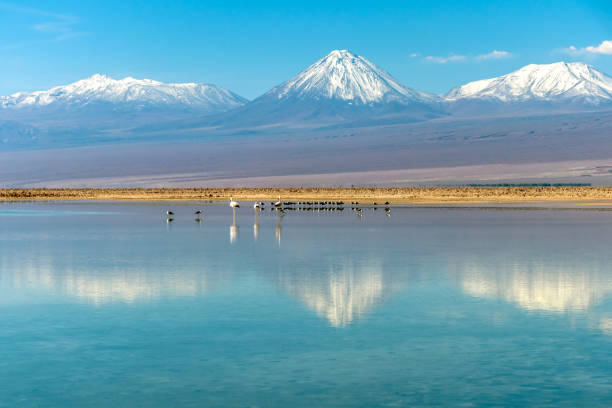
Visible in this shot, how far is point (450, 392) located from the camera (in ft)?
33.7

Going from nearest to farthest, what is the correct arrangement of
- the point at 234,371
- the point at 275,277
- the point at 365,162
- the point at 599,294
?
the point at 234,371 < the point at 599,294 < the point at 275,277 < the point at 365,162

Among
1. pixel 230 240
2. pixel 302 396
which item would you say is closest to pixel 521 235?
pixel 230 240

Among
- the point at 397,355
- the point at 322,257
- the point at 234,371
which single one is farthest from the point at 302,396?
the point at 322,257

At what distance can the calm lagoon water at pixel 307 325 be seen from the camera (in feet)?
34.2

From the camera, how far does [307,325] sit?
549 inches

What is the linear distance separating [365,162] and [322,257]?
531ft

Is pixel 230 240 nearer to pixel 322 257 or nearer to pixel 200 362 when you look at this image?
pixel 322 257

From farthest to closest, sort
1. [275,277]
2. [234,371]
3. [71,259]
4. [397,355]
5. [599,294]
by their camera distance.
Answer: [71,259] < [275,277] < [599,294] < [397,355] < [234,371]

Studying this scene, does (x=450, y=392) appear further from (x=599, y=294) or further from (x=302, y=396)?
(x=599, y=294)

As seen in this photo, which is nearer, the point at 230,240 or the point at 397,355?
the point at 397,355

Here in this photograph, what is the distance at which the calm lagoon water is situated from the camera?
10.4 metres

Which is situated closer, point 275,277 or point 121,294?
point 121,294

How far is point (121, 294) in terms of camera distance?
1706cm

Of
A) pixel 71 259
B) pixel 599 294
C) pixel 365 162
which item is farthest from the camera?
pixel 365 162
